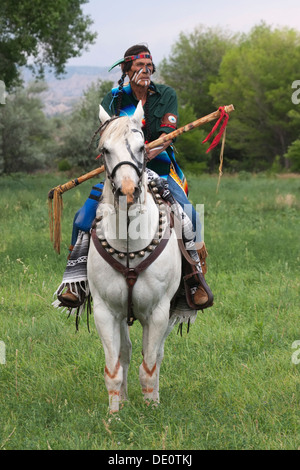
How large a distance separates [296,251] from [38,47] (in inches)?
714

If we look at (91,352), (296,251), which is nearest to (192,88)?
(296,251)

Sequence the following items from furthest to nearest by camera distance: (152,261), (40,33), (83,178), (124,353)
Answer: (40,33) < (124,353) < (83,178) < (152,261)

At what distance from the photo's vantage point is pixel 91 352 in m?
6.66

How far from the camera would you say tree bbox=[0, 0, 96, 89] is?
2233 cm

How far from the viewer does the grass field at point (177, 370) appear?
15.5ft

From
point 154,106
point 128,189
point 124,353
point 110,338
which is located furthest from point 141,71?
point 124,353

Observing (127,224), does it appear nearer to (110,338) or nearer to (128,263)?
(128,263)

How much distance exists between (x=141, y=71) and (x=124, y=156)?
147 centimetres

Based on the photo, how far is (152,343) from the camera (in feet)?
16.5

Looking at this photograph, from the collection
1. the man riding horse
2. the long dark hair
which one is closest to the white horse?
the man riding horse

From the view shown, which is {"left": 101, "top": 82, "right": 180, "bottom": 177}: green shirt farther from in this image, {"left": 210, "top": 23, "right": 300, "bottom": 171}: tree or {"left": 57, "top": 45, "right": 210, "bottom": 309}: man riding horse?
{"left": 210, "top": 23, "right": 300, "bottom": 171}: tree

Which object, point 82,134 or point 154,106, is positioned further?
point 82,134

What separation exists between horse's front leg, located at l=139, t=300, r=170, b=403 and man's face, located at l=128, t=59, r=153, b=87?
6.37 feet

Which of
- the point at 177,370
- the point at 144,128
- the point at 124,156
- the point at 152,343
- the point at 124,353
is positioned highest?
the point at 144,128
